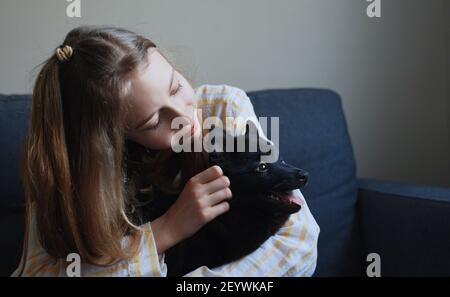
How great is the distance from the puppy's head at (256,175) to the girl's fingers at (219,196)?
0.01 m

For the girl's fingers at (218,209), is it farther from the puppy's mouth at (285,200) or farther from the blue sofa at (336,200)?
the blue sofa at (336,200)

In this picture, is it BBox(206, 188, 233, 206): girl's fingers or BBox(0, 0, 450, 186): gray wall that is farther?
BBox(0, 0, 450, 186): gray wall

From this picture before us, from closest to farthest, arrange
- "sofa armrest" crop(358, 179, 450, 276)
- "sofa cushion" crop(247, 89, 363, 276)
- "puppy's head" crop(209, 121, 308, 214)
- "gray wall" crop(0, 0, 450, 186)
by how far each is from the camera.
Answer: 1. "puppy's head" crop(209, 121, 308, 214)
2. "sofa armrest" crop(358, 179, 450, 276)
3. "sofa cushion" crop(247, 89, 363, 276)
4. "gray wall" crop(0, 0, 450, 186)

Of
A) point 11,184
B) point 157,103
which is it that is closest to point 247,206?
point 157,103

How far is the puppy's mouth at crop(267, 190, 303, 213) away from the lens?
0.83 meters

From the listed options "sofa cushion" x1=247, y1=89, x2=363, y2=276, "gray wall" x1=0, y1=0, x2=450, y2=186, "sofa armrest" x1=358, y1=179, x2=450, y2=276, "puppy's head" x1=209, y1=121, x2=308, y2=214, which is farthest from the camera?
"gray wall" x1=0, y1=0, x2=450, y2=186

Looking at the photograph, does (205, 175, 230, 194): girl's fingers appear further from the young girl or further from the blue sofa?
the blue sofa

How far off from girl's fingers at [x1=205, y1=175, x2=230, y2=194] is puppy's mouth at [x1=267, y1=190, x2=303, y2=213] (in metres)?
0.08

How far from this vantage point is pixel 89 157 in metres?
0.91

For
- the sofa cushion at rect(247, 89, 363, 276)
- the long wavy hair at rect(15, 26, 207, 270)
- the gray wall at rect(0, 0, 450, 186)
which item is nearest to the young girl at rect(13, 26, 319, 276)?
the long wavy hair at rect(15, 26, 207, 270)

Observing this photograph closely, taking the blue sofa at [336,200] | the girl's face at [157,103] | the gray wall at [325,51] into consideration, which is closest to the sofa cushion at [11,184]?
the blue sofa at [336,200]

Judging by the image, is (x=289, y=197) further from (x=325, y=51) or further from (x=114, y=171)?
(x=325, y=51)

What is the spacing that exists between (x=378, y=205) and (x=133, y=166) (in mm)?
695
